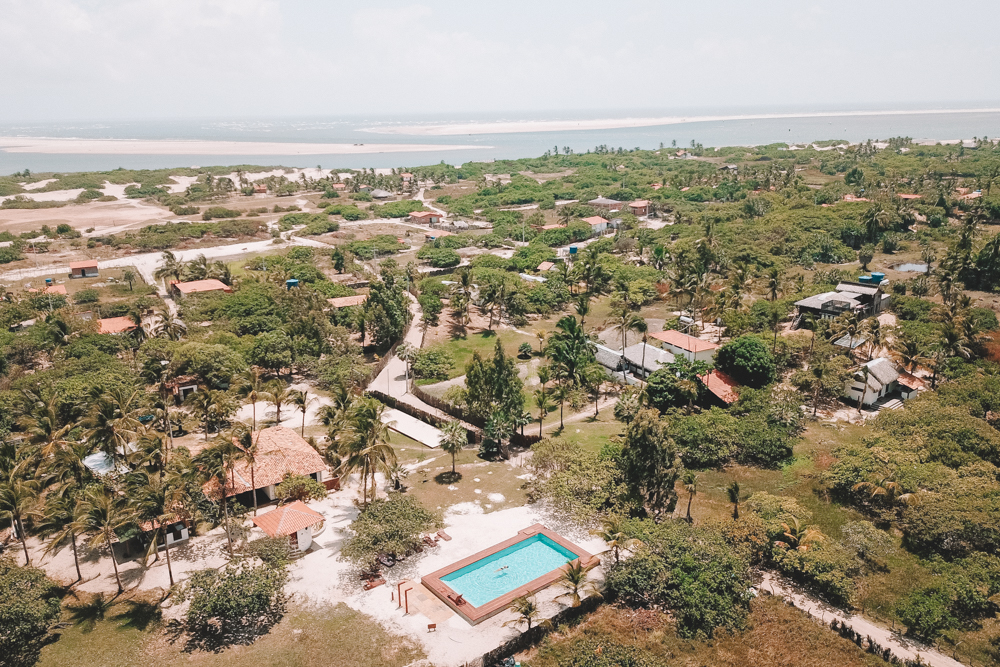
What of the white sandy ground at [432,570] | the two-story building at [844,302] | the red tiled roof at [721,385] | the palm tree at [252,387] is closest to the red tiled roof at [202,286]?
the palm tree at [252,387]

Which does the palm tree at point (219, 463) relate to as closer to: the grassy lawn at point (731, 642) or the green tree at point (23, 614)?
the green tree at point (23, 614)

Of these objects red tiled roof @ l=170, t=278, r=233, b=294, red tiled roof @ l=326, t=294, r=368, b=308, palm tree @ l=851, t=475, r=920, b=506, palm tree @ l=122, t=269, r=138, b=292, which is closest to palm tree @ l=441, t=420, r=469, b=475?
palm tree @ l=851, t=475, r=920, b=506

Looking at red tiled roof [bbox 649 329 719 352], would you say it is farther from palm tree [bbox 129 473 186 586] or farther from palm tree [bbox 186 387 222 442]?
palm tree [bbox 129 473 186 586]

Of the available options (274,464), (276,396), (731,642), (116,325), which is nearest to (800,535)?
(731,642)

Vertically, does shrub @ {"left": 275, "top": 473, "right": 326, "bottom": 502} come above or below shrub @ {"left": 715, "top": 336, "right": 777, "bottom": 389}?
below

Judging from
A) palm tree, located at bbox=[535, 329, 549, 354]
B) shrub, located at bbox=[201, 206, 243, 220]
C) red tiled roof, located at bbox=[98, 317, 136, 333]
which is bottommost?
palm tree, located at bbox=[535, 329, 549, 354]

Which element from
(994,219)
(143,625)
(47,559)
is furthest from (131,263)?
(994,219)

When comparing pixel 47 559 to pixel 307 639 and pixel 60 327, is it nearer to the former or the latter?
pixel 307 639
